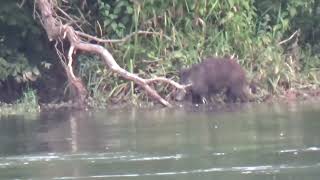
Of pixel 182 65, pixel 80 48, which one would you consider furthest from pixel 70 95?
pixel 182 65

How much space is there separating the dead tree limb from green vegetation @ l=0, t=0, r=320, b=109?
28 cm

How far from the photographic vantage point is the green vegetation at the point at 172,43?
50.5ft

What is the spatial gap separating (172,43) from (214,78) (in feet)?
4.13

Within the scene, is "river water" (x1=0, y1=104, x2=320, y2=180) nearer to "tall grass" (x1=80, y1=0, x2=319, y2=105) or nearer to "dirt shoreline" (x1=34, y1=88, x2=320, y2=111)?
"dirt shoreline" (x1=34, y1=88, x2=320, y2=111)

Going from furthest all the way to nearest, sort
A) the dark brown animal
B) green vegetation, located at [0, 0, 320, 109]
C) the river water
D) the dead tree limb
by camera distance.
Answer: green vegetation, located at [0, 0, 320, 109], the dark brown animal, the dead tree limb, the river water

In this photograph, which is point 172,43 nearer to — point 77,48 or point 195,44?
point 195,44

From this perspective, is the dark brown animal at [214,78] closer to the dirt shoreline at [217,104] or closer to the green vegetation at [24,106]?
the dirt shoreline at [217,104]

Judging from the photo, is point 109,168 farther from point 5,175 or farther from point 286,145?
point 286,145

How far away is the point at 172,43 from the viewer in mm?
15844

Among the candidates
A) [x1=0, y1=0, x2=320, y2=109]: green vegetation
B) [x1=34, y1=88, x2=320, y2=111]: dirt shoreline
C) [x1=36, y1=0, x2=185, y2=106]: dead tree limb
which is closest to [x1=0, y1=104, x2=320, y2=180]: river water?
[x1=34, y1=88, x2=320, y2=111]: dirt shoreline

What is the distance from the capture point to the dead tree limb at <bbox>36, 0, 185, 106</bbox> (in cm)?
1459

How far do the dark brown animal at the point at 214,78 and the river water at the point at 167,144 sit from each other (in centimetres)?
97

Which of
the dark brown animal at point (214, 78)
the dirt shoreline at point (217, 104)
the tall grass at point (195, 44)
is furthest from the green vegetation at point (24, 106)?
the dark brown animal at point (214, 78)

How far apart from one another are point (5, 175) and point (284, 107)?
5.76 metres
